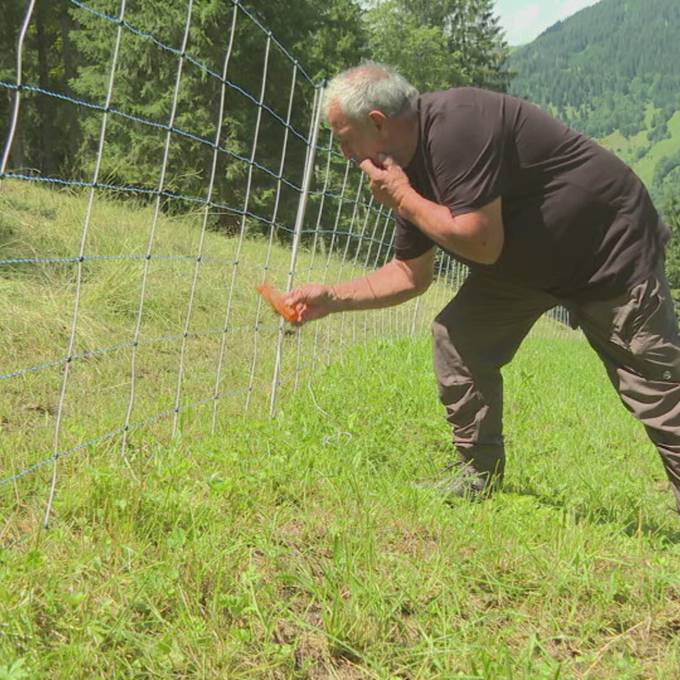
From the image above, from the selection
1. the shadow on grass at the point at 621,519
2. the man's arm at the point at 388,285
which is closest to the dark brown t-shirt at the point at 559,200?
the man's arm at the point at 388,285

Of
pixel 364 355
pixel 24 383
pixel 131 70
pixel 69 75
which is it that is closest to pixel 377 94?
pixel 24 383

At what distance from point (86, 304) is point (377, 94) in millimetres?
3901

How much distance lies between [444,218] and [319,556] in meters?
1.14

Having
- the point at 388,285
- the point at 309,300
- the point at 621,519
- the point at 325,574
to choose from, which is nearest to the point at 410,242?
the point at 388,285

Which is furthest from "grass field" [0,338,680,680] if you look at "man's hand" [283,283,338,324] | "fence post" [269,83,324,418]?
"fence post" [269,83,324,418]

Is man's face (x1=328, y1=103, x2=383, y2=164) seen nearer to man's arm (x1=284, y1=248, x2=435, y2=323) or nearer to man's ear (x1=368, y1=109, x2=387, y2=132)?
man's ear (x1=368, y1=109, x2=387, y2=132)

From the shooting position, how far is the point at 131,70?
18797mm

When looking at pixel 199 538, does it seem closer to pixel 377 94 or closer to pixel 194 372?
pixel 377 94

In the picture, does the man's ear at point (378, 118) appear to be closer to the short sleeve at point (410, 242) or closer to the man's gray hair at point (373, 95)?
the man's gray hair at point (373, 95)

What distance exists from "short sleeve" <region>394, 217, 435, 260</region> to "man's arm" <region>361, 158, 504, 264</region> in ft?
1.53

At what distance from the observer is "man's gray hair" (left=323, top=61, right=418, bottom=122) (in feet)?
8.50

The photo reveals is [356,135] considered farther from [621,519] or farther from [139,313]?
[621,519]

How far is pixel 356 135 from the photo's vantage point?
2664mm

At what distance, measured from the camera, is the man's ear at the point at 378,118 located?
8.54ft
